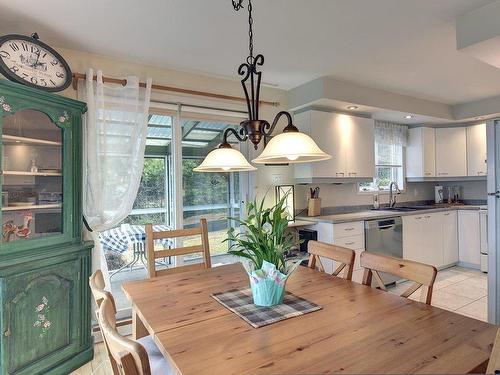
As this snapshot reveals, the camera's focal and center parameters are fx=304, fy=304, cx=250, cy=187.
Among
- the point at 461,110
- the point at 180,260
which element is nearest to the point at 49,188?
the point at 180,260

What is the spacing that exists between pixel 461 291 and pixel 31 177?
14.9ft

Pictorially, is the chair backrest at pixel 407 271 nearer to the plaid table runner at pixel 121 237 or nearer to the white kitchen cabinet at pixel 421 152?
the plaid table runner at pixel 121 237

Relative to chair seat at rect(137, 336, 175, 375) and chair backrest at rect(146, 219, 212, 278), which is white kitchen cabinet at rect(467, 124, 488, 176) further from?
chair seat at rect(137, 336, 175, 375)

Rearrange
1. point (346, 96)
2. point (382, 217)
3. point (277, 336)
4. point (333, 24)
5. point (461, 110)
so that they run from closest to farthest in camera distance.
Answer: point (277, 336)
point (333, 24)
point (346, 96)
point (382, 217)
point (461, 110)

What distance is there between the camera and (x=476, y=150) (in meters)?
4.71

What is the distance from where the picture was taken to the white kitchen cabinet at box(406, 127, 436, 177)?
4.75 meters

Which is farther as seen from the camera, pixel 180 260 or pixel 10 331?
pixel 180 260

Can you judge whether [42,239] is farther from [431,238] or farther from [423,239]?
[431,238]

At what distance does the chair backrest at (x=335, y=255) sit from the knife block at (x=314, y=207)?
1.73m

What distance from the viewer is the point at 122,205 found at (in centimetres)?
269

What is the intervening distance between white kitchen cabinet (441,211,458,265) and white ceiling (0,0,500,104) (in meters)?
2.15

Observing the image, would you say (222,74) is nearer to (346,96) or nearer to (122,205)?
(346,96)

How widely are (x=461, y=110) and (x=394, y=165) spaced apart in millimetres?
1216

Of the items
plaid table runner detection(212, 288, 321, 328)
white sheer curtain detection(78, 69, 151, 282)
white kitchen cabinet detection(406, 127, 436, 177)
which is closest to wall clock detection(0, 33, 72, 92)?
white sheer curtain detection(78, 69, 151, 282)
